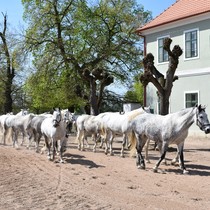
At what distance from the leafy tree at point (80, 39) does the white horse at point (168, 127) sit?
777 inches

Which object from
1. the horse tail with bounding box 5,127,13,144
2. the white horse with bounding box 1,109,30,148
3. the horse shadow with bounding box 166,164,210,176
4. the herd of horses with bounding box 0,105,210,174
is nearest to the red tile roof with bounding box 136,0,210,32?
the herd of horses with bounding box 0,105,210,174

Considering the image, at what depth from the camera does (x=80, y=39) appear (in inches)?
1369

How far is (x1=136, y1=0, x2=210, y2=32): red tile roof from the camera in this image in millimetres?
25797

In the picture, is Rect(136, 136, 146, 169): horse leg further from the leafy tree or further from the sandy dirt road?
the leafy tree

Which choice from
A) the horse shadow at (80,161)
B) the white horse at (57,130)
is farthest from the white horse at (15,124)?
the white horse at (57,130)

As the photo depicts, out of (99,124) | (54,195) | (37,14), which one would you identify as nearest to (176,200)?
(54,195)

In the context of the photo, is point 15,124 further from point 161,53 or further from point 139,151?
point 161,53

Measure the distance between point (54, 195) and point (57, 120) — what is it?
18.8 ft

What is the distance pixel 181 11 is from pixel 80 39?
10172 mm

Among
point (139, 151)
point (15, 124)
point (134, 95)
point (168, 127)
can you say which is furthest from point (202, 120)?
point (134, 95)

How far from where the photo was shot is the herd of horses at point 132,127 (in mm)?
11694

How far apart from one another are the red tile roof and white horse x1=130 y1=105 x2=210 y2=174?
568 inches

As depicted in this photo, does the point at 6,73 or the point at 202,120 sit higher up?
the point at 6,73

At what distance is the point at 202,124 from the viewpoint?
1108 centimetres
